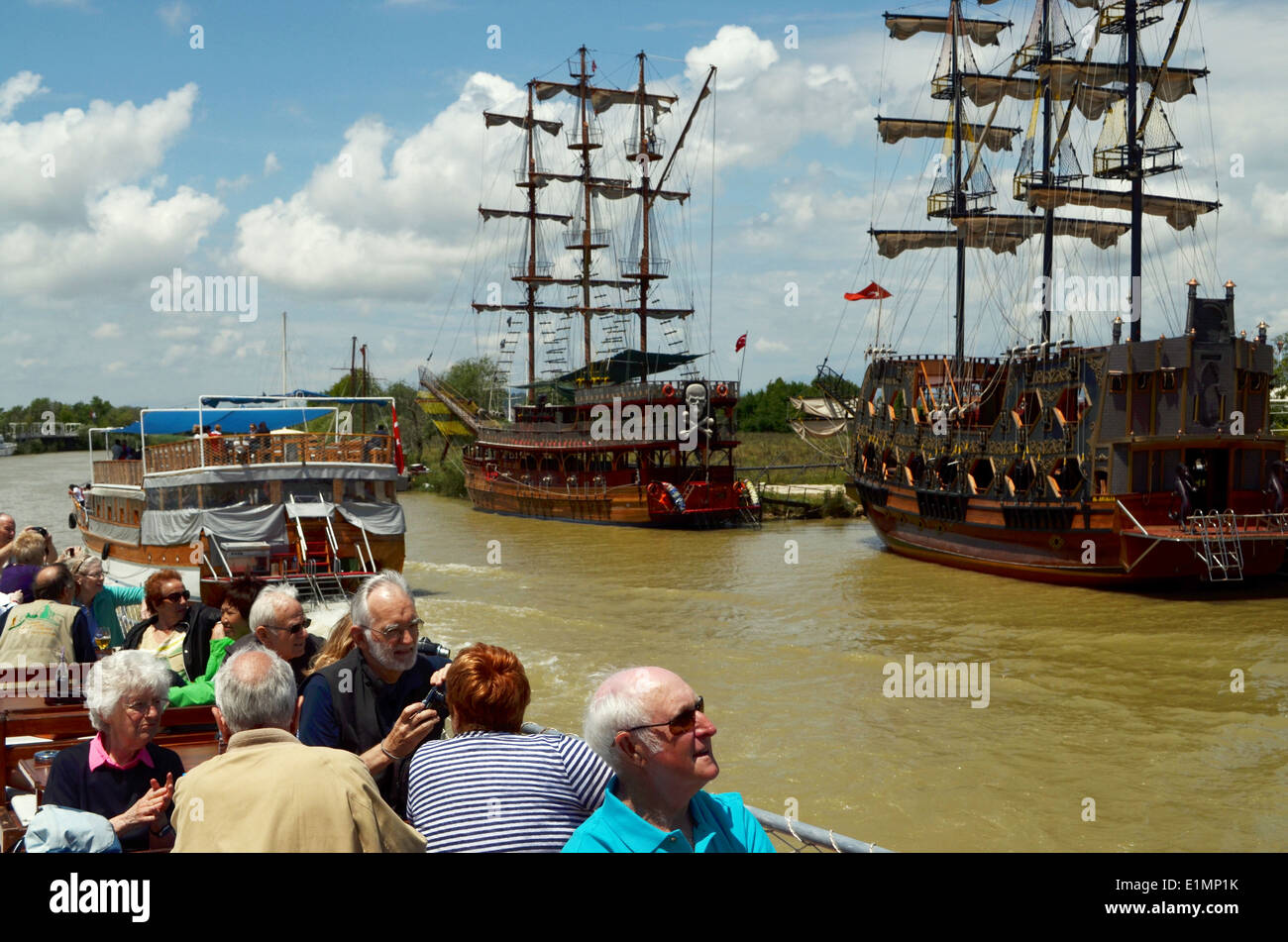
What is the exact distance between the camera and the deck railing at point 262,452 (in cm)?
2081

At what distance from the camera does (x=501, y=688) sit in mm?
4188

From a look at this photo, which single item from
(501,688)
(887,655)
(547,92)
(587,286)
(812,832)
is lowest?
(887,655)

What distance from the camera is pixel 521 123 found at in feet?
182

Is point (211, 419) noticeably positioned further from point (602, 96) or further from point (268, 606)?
point (602, 96)

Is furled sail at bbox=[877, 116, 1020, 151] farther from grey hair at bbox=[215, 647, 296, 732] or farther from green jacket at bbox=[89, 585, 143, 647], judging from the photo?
grey hair at bbox=[215, 647, 296, 732]

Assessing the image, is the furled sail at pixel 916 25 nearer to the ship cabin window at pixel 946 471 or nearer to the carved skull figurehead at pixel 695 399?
the carved skull figurehead at pixel 695 399

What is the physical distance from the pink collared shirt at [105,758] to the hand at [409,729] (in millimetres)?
938

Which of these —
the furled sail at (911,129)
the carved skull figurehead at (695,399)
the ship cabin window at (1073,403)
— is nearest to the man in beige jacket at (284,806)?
the ship cabin window at (1073,403)

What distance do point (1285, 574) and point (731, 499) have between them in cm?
1948

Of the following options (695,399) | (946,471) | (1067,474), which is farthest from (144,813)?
(695,399)

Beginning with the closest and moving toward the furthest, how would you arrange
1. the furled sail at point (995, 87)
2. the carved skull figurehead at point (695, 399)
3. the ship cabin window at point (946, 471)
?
the ship cabin window at point (946, 471)
the furled sail at point (995, 87)
the carved skull figurehead at point (695, 399)

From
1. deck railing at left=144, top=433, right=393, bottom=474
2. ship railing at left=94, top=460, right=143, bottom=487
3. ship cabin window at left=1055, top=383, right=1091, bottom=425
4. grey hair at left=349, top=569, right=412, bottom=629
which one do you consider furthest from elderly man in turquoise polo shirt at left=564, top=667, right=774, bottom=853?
ship cabin window at left=1055, top=383, right=1091, bottom=425
